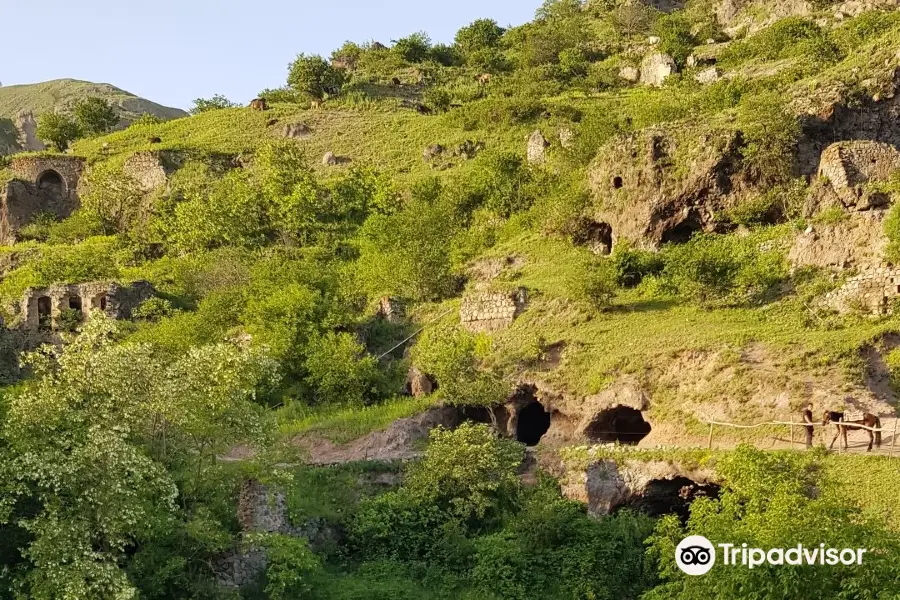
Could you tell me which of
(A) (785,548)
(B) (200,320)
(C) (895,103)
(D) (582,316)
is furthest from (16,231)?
(A) (785,548)

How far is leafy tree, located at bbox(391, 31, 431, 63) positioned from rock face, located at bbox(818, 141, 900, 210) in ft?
198

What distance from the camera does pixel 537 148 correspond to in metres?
52.7

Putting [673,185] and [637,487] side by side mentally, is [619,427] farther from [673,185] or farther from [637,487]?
[673,185]

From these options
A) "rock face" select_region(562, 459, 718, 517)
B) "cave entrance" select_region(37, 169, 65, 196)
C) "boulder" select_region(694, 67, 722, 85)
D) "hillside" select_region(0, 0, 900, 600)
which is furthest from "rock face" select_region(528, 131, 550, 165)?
"cave entrance" select_region(37, 169, 65, 196)

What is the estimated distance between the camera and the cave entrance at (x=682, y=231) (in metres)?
36.8

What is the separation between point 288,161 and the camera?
54.7 meters

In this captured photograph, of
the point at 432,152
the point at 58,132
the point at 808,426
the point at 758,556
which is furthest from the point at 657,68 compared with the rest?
the point at 758,556

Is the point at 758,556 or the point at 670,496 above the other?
the point at 758,556

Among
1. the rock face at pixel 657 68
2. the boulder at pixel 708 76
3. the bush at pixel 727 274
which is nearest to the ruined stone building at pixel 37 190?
the rock face at pixel 657 68

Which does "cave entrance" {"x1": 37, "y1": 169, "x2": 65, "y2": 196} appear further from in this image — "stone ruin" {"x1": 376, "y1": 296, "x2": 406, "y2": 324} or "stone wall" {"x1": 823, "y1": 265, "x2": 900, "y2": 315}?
"stone wall" {"x1": 823, "y1": 265, "x2": 900, "y2": 315}

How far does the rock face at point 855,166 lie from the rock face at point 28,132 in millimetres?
87436

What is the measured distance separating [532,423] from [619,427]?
397 cm

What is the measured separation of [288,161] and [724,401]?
34.9 m

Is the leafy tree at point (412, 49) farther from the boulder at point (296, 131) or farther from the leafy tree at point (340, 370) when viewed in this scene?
the leafy tree at point (340, 370)
